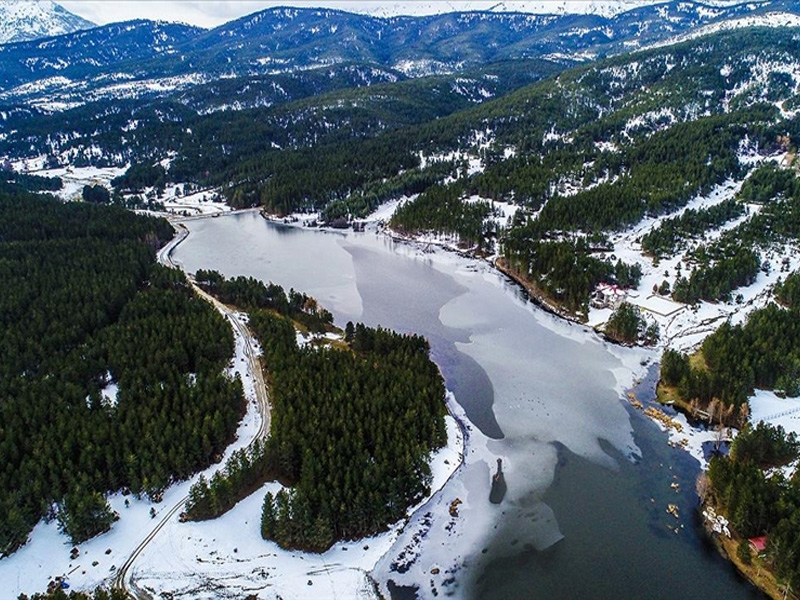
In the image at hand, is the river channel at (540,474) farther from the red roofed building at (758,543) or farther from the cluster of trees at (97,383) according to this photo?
the cluster of trees at (97,383)

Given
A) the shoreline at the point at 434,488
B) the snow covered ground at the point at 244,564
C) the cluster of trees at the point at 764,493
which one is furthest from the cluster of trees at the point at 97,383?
the cluster of trees at the point at 764,493

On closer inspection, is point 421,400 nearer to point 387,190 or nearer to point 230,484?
point 230,484

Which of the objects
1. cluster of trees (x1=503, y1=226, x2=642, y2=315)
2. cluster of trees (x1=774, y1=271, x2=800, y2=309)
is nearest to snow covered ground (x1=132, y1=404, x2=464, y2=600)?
cluster of trees (x1=503, y1=226, x2=642, y2=315)

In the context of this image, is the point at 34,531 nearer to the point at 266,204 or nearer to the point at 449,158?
the point at 266,204

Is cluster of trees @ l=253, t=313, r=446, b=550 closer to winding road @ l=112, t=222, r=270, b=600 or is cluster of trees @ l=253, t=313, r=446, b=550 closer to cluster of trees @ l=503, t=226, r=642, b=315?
winding road @ l=112, t=222, r=270, b=600

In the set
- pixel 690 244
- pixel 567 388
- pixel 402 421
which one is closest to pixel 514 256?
pixel 690 244

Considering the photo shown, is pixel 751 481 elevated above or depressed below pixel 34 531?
above
